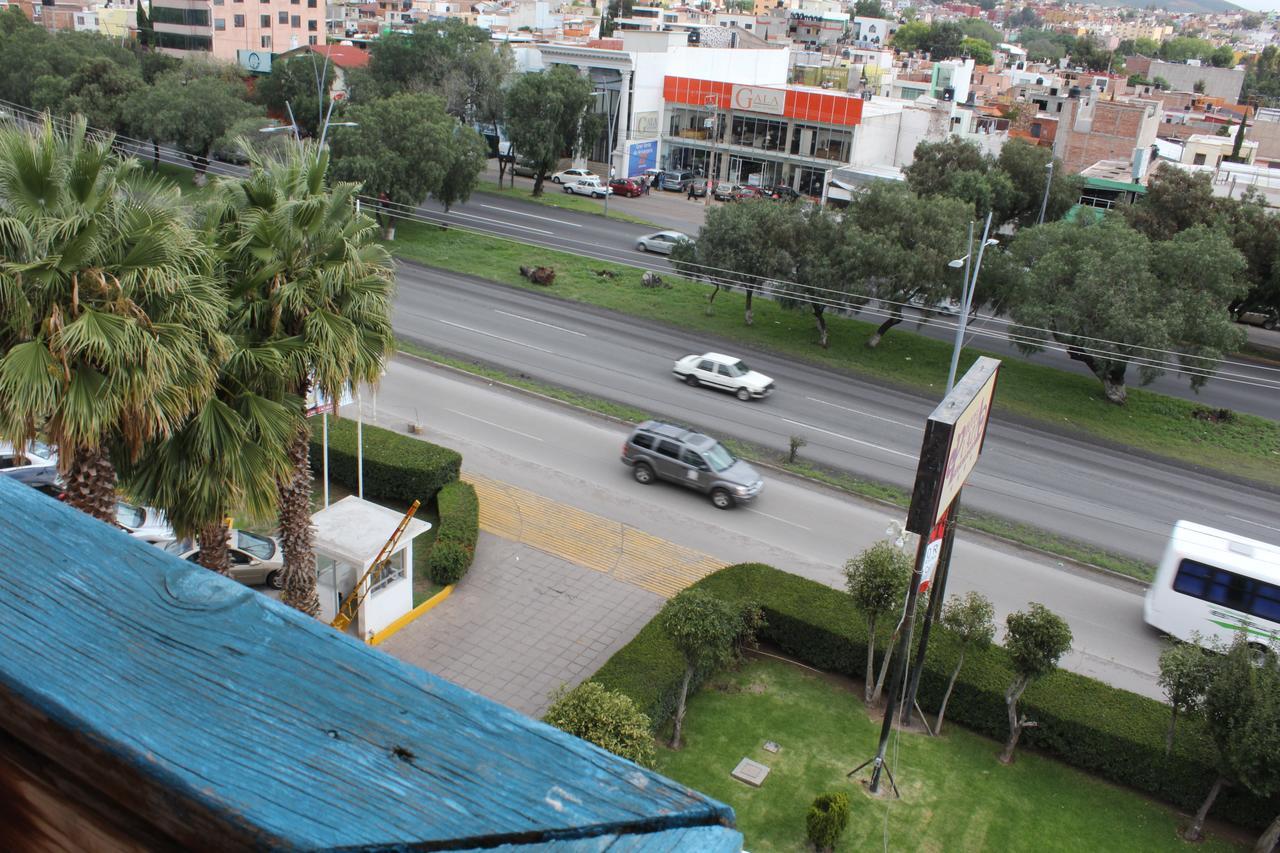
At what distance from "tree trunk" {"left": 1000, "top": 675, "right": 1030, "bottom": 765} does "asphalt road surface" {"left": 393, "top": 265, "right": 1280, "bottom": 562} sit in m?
8.79

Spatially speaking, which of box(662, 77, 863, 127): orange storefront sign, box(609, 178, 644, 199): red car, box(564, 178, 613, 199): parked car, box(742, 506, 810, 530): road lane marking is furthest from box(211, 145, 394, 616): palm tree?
box(662, 77, 863, 127): orange storefront sign

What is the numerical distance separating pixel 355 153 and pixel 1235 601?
36194 millimetres

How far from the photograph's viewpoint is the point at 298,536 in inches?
583

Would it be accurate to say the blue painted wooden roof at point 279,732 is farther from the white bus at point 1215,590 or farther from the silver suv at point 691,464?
the silver suv at point 691,464

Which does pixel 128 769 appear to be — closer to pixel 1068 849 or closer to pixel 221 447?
pixel 221 447

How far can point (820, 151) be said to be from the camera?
2569 inches

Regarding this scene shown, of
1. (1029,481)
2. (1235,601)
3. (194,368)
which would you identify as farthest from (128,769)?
(1029,481)

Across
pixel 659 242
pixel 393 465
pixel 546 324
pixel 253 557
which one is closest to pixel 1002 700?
pixel 393 465

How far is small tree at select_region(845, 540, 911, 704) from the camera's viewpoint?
1612 cm

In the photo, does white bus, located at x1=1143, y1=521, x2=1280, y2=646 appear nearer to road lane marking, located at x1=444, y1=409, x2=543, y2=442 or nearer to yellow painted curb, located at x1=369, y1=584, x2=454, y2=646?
yellow painted curb, located at x1=369, y1=584, x2=454, y2=646

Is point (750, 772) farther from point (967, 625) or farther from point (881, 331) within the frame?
point (881, 331)

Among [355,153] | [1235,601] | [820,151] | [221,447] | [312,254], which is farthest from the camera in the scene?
[820,151]

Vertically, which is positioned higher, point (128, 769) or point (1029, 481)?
point (128, 769)

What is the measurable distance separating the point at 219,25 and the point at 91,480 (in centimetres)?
8728
